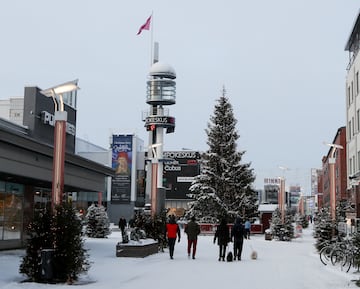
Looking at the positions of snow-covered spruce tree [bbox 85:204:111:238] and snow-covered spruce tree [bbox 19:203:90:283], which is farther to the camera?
snow-covered spruce tree [bbox 85:204:111:238]

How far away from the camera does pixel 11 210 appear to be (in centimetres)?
2469

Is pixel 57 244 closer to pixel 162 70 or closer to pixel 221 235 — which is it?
pixel 221 235

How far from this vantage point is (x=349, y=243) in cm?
1852

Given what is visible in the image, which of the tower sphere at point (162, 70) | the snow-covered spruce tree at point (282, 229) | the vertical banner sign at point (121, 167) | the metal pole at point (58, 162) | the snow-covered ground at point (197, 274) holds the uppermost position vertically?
the tower sphere at point (162, 70)

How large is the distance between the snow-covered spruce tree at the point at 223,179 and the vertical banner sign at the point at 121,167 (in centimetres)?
2927

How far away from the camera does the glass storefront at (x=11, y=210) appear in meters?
23.9

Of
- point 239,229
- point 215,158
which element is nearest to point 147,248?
point 239,229

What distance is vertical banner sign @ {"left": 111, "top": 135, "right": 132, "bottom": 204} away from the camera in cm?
8050

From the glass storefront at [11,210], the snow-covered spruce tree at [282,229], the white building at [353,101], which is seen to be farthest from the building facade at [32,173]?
the white building at [353,101]

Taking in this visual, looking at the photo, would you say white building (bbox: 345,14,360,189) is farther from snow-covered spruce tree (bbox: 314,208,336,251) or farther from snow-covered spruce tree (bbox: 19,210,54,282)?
snow-covered spruce tree (bbox: 19,210,54,282)

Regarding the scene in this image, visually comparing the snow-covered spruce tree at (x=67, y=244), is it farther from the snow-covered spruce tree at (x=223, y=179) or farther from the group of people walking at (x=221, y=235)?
the snow-covered spruce tree at (x=223, y=179)

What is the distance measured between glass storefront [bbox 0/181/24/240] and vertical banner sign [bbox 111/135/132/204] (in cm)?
5436

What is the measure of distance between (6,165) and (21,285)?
658cm

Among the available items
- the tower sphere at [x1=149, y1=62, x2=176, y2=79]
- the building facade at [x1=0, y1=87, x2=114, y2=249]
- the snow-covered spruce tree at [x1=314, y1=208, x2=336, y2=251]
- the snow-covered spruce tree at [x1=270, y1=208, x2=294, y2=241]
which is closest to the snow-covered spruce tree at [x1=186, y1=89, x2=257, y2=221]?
the snow-covered spruce tree at [x1=270, y1=208, x2=294, y2=241]
